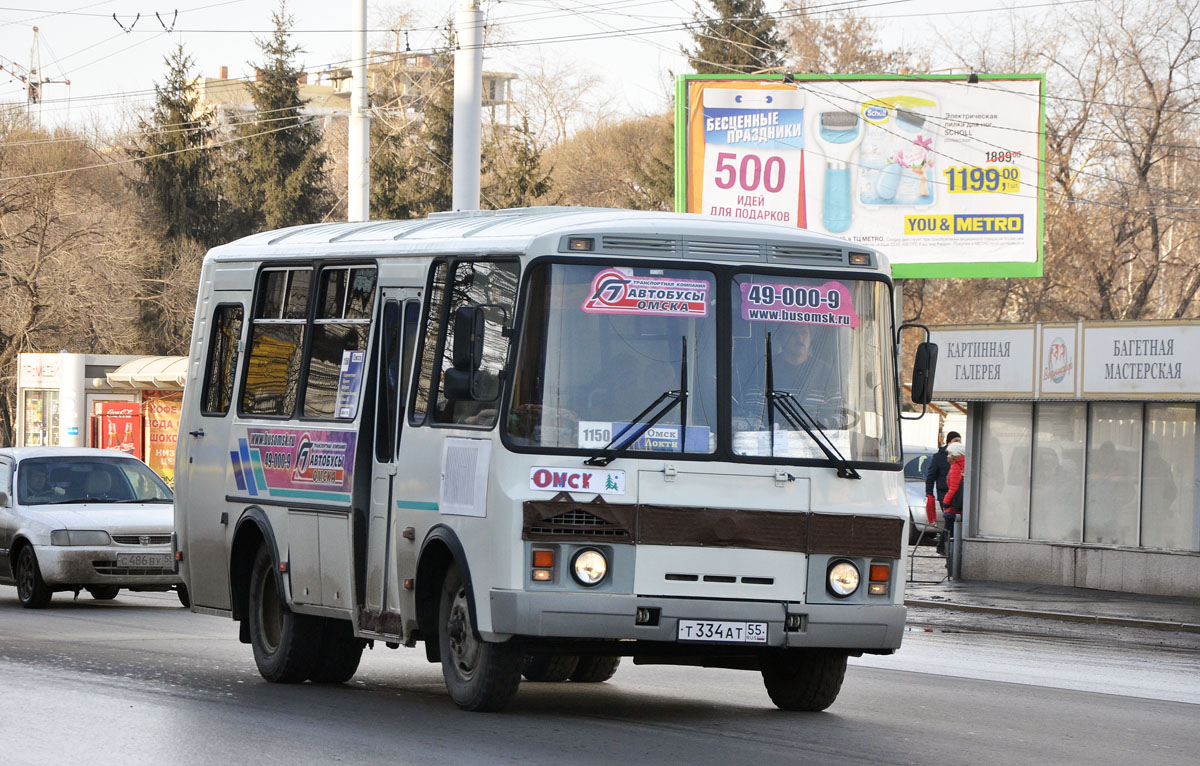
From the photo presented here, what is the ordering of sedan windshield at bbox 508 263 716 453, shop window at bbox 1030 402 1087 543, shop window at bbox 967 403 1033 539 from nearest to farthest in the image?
sedan windshield at bbox 508 263 716 453, shop window at bbox 1030 402 1087 543, shop window at bbox 967 403 1033 539

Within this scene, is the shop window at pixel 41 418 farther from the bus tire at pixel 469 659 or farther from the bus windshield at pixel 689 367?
the bus windshield at pixel 689 367

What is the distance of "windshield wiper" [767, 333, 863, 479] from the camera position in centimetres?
1016

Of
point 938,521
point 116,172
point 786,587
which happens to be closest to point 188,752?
point 786,587

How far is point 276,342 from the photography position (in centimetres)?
1263

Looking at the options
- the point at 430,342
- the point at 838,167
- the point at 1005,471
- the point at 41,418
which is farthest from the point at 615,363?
the point at 41,418

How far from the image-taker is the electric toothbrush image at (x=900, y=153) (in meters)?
34.8

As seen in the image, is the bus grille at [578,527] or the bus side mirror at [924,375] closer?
the bus grille at [578,527]

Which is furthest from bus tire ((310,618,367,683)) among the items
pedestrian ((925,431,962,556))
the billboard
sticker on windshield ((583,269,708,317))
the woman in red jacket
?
the billboard

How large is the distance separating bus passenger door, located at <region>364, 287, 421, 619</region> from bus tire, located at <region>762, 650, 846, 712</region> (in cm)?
221

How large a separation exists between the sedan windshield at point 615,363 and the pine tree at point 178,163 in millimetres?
61026

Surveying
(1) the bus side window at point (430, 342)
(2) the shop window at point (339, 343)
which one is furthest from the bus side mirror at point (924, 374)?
(2) the shop window at point (339, 343)

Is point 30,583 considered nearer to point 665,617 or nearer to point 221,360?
point 221,360

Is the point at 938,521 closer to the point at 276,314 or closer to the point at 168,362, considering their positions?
the point at 168,362

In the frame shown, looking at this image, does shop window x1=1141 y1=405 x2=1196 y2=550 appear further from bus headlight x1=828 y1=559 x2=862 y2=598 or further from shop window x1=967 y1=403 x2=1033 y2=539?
bus headlight x1=828 y1=559 x2=862 y2=598
